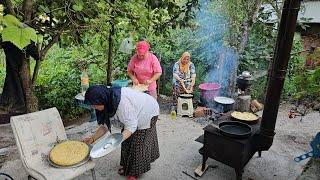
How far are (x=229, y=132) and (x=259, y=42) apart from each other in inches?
219

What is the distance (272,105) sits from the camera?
155 inches

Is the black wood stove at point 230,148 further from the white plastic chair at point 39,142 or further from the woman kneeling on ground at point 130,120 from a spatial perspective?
the white plastic chair at point 39,142

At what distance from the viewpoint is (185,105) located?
23.0 feet

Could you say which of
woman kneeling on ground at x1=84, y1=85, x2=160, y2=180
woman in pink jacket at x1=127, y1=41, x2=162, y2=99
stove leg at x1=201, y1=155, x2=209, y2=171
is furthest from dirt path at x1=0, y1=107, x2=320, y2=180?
woman in pink jacket at x1=127, y1=41, x2=162, y2=99

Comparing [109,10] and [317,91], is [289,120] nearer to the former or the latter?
[317,91]

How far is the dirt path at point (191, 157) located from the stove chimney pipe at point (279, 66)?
773mm

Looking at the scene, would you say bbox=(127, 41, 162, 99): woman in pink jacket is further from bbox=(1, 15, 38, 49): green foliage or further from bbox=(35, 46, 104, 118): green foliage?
bbox=(1, 15, 38, 49): green foliage

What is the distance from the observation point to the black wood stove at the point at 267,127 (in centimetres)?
363

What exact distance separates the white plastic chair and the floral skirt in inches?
25.6

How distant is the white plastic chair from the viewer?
129 inches

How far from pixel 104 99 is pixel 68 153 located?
861mm

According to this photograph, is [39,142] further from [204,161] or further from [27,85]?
[204,161]

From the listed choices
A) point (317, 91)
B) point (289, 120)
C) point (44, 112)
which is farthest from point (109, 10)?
point (289, 120)

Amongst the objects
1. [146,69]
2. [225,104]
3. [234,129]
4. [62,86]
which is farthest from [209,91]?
[62,86]
